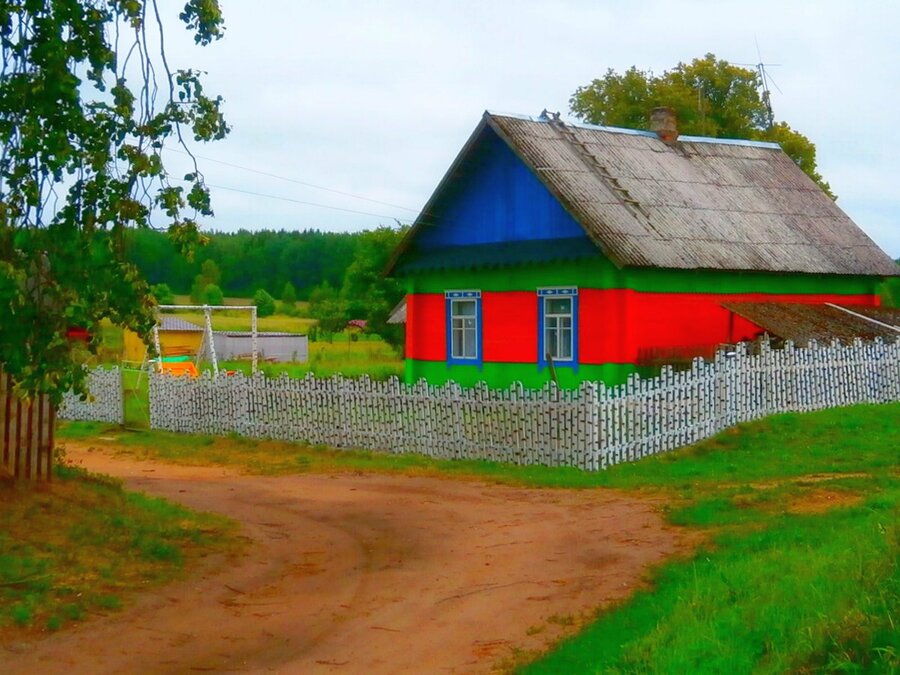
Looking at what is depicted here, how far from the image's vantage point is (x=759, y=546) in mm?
10055

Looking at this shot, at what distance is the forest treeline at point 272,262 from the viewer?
233 ft

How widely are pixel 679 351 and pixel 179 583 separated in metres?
14.4

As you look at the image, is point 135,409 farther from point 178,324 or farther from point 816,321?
point 178,324

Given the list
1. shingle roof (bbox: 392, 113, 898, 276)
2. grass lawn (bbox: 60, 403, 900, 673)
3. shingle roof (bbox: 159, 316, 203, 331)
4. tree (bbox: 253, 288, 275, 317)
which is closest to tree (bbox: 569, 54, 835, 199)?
shingle roof (bbox: 392, 113, 898, 276)

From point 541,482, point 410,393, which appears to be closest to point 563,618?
point 541,482

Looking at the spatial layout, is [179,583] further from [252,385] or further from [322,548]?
[252,385]

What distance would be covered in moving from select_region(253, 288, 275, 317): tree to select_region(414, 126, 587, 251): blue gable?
165 feet

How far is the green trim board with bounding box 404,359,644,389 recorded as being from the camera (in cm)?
2228

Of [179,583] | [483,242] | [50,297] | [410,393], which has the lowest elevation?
[179,583]

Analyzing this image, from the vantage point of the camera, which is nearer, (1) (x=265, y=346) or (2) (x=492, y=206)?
(2) (x=492, y=206)

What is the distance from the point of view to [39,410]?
11.9 metres

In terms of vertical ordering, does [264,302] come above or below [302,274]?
below

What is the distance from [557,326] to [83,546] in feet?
45.9

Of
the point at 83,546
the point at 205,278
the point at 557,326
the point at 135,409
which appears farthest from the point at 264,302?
the point at 83,546
